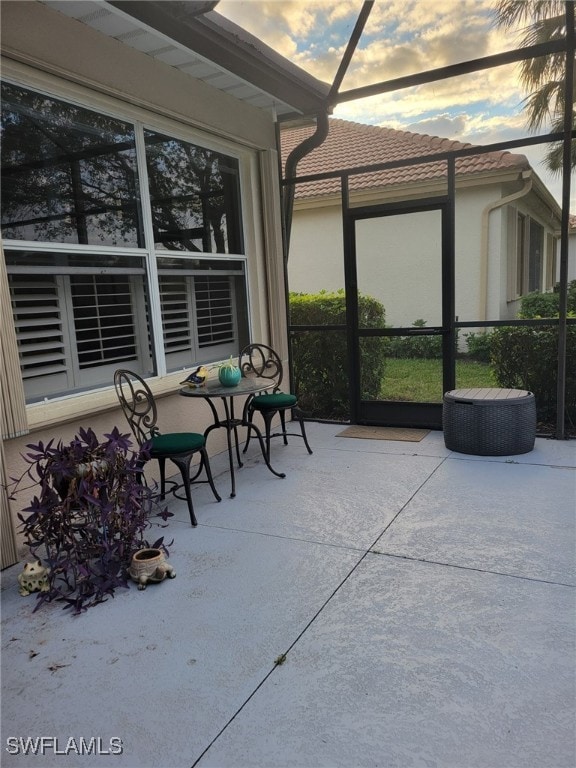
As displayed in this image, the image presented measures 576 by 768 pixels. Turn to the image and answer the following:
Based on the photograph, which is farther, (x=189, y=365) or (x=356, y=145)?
(x=356, y=145)

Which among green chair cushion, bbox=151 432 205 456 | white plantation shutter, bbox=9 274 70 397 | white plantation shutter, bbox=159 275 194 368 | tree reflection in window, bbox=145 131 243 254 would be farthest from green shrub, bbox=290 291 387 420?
white plantation shutter, bbox=9 274 70 397

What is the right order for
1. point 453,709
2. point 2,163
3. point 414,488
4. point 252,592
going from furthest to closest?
point 414,488, point 2,163, point 252,592, point 453,709

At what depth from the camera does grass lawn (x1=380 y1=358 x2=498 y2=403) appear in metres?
4.80

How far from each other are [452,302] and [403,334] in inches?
19.7

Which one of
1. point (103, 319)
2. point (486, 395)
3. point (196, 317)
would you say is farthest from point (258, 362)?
point (486, 395)

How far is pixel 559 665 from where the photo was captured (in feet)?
5.84

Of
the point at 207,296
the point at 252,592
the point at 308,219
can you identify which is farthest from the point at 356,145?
the point at 252,592

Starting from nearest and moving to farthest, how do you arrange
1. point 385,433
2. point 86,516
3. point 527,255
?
point 86,516 → point 385,433 → point 527,255

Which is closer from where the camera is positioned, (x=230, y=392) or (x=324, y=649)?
(x=324, y=649)

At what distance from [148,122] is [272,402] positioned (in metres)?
2.17

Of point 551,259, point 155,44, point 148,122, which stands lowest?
point 551,259

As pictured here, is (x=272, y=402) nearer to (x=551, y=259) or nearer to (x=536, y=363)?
(x=536, y=363)

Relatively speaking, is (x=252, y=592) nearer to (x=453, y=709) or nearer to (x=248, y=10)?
(x=453, y=709)

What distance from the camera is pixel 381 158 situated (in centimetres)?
491
